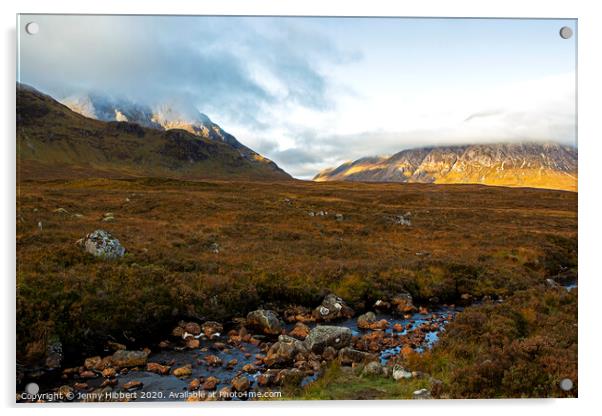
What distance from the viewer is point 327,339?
26.2 ft

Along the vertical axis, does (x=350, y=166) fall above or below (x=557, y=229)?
above

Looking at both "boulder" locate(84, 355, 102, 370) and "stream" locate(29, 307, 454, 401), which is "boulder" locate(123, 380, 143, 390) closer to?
"stream" locate(29, 307, 454, 401)

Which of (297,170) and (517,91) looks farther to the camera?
(297,170)

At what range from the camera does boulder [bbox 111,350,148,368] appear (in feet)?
23.6

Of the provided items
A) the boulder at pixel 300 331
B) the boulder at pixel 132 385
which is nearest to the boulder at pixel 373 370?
the boulder at pixel 300 331

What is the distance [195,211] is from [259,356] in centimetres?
1163

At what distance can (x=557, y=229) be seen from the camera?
9.75 metres

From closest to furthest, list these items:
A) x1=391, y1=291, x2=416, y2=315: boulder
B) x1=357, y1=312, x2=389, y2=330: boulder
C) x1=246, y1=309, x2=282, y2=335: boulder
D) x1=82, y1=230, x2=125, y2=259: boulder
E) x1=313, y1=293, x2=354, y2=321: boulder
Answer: x1=246, y1=309, x2=282, y2=335: boulder
x1=357, y1=312, x2=389, y2=330: boulder
x1=313, y1=293, x2=354, y2=321: boulder
x1=82, y1=230, x2=125, y2=259: boulder
x1=391, y1=291, x2=416, y2=315: boulder

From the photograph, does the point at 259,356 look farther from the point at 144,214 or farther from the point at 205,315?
the point at 144,214

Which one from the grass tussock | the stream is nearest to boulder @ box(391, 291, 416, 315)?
the grass tussock

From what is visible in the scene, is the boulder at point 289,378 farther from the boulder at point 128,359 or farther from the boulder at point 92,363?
the boulder at point 92,363

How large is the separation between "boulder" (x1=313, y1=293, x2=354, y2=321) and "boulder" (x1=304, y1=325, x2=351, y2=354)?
53.6 inches

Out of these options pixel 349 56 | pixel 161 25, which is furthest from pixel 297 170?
pixel 161 25

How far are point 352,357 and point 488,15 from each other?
8091mm
